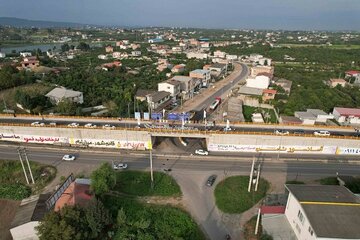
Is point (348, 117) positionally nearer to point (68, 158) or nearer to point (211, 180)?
point (211, 180)

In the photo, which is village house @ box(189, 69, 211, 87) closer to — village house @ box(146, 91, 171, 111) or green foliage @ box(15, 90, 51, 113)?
village house @ box(146, 91, 171, 111)

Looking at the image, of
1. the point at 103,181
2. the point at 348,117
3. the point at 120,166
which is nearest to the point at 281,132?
the point at 348,117

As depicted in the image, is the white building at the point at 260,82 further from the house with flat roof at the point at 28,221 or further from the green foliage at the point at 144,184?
the house with flat roof at the point at 28,221

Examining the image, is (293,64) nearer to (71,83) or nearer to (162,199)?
(71,83)

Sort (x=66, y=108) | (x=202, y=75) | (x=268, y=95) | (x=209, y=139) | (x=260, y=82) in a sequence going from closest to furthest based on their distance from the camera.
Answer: (x=209, y=139) → (x=66, y=108) → (x=268, y=95) → (x=260, y=82) → (x=202, y=75)

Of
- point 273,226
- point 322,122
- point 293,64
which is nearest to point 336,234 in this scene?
point 273,226

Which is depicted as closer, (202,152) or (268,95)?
(202,152)
